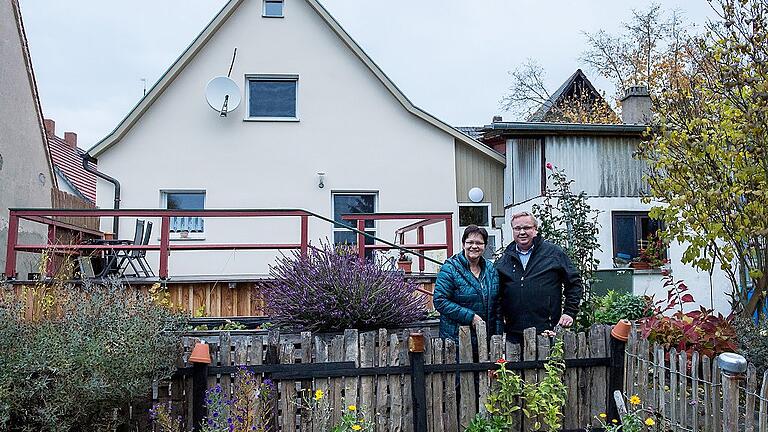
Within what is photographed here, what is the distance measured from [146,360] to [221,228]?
7.82m

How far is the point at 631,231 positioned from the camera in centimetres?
1222

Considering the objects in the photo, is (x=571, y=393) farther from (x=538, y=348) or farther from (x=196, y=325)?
(x=196, y=325)

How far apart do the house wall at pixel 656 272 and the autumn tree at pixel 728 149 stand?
3.24 meters

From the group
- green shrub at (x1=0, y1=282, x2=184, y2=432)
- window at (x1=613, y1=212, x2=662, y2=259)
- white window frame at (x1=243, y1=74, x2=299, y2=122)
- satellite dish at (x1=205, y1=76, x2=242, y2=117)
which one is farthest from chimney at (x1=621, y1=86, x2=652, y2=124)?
green shrub at (x1=0, y1=282, x2=184, y2=432)

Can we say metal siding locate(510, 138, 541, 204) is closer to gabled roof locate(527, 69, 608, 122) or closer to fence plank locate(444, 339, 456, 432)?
fence plank locate(444, 339, 456, 432)

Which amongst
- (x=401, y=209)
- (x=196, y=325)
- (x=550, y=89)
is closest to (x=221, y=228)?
(x=401, y=209)

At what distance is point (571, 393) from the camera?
450cm

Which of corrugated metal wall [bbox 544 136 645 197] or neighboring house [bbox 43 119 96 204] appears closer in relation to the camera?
corrugated metal wall [bbox 544 136 645 197]

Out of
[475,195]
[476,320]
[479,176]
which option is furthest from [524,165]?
[476,320]

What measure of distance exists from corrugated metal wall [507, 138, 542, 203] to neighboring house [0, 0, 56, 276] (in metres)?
7.99

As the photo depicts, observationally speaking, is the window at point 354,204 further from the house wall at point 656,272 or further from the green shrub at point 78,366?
the green shrub at point 78,366

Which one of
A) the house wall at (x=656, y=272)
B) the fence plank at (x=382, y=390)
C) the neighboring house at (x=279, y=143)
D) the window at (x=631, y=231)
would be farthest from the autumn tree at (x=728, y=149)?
the neighboring house at (x=279, y=143)

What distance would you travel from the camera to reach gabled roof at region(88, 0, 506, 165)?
1159 centimetres

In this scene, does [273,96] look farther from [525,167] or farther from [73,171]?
[73,171]
